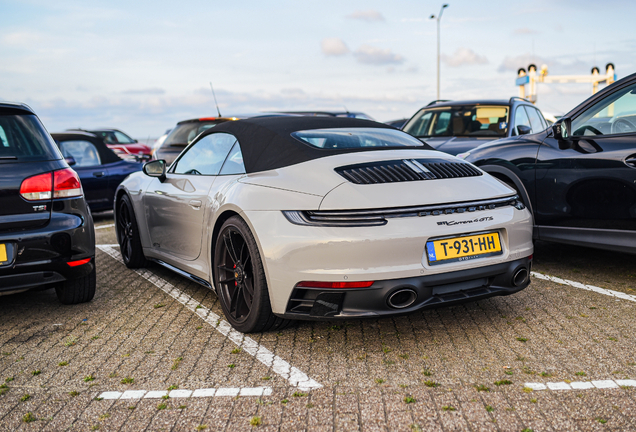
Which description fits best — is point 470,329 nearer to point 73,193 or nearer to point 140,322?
point 140,322

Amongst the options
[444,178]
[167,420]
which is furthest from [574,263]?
[167,420]

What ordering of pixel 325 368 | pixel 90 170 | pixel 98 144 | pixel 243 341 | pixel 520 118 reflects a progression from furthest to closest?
pixel 98 144, pixel 90 170, pixel 520 118, pixel 243 341, pixel 325 368

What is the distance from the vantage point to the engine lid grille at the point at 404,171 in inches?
137

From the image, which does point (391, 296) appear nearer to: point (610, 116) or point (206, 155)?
point (206, 155)

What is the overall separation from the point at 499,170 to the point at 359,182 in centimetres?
281

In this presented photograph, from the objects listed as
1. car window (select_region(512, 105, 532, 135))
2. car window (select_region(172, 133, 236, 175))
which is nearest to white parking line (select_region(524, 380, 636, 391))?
car window (select_region(172, 133, 236, 175))

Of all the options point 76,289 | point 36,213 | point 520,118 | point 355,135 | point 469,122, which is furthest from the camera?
point 520,118

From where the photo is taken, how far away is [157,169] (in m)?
5.20

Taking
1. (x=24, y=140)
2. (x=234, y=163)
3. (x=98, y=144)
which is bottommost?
(x=98, y=144)

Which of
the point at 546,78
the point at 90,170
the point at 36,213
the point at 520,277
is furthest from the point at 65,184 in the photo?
the point at 546,78

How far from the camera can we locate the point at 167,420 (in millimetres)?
2791

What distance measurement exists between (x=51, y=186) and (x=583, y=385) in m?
3.61

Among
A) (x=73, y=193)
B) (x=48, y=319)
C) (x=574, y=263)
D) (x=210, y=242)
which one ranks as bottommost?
(x=574, y=263)

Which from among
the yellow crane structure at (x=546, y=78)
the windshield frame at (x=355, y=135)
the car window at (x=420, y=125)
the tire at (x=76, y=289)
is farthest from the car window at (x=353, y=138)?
the yellow crane structure at (x=546, y=78)
